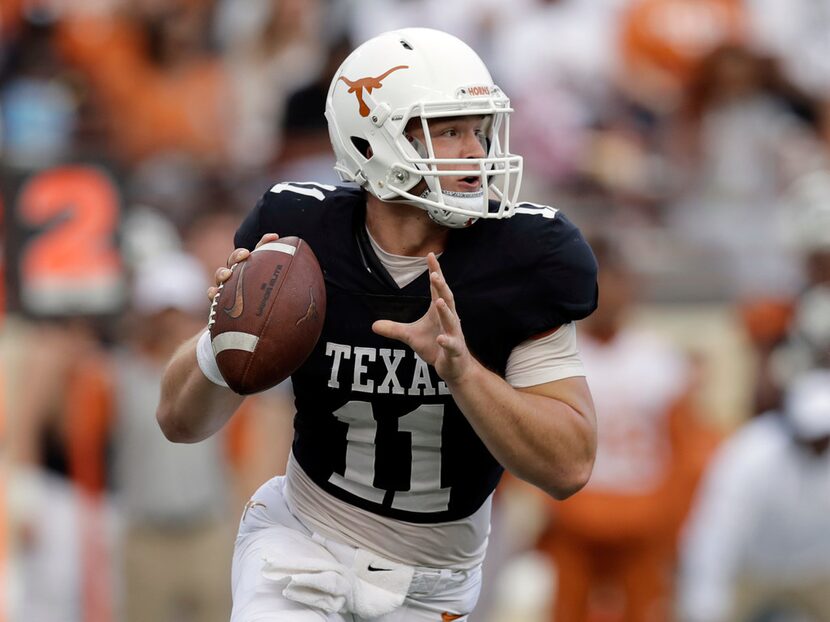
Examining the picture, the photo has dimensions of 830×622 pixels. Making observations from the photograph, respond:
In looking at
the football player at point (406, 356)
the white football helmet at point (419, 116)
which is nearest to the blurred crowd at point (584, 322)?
the football player at point (406, 356)

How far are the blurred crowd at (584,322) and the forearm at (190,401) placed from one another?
241 centimetres

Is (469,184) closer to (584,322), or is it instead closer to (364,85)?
(364,85)

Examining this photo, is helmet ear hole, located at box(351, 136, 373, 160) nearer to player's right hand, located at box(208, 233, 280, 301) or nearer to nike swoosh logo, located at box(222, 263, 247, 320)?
player's right hand, located at box(208, 233, 280, 301)

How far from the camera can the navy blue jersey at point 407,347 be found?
353 centimetres

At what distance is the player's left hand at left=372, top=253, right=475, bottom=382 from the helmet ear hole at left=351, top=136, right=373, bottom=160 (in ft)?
1.59

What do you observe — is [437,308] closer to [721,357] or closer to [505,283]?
[505,283]

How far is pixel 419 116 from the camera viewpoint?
3561mm

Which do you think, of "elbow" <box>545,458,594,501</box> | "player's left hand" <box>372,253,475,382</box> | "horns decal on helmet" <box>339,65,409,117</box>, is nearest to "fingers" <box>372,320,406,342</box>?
"player's left hand" <box>372,253,475,382</box>

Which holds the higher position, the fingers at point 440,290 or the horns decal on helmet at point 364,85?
the horns decal on helmet at point 364,85

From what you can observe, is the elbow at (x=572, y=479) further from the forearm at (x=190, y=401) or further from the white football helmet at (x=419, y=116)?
the forearm at (x=190, y=401)

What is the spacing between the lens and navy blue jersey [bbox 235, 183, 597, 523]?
11.6 ft

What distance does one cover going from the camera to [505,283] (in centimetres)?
353

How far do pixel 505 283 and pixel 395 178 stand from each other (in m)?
0.34

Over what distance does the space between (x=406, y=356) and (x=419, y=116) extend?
0.52m
